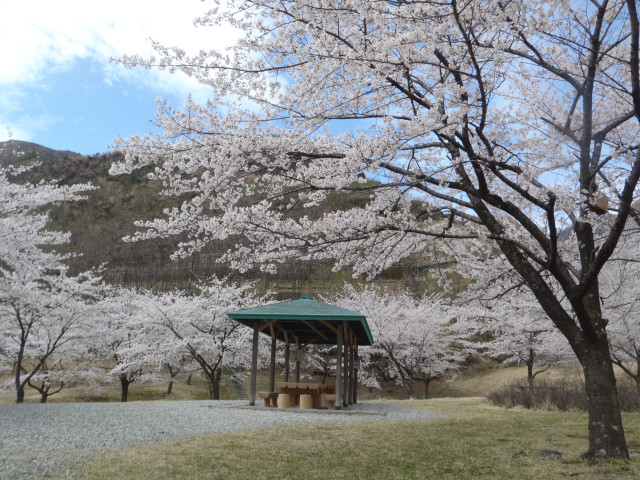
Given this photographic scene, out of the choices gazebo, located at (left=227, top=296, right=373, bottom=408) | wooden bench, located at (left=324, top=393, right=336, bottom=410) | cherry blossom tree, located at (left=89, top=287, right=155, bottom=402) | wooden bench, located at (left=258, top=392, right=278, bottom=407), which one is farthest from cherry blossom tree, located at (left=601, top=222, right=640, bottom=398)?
cherry blossom tree, located at (left=89, top=287, right=155, bottom=402)

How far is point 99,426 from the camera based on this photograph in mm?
6246

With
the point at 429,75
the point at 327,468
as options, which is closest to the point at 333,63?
the point at 429,75

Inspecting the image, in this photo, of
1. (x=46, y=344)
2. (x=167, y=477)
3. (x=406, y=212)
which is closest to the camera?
(x=167, y=477)

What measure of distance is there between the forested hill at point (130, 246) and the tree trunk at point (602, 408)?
227 cm

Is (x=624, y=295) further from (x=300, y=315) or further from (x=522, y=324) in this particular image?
(x=300, y=315)

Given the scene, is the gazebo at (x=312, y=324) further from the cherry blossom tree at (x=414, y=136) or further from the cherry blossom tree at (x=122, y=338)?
the cherry blossom tree at (x=122, y=338)

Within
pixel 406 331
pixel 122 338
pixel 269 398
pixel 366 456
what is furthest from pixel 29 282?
pixel 406 331

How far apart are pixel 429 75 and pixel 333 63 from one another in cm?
167

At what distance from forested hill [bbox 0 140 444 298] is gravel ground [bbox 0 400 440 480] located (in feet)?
11.3

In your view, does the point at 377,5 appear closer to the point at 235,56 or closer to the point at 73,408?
the point at 235,56

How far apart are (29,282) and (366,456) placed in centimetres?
1265

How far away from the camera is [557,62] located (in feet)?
18.4

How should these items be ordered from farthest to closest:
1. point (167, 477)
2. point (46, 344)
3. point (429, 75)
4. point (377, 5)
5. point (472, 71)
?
point (46, 344), point (429, 75), point (472, 71), point (377, 5), point (167, 477)

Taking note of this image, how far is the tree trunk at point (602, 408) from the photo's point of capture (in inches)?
178
